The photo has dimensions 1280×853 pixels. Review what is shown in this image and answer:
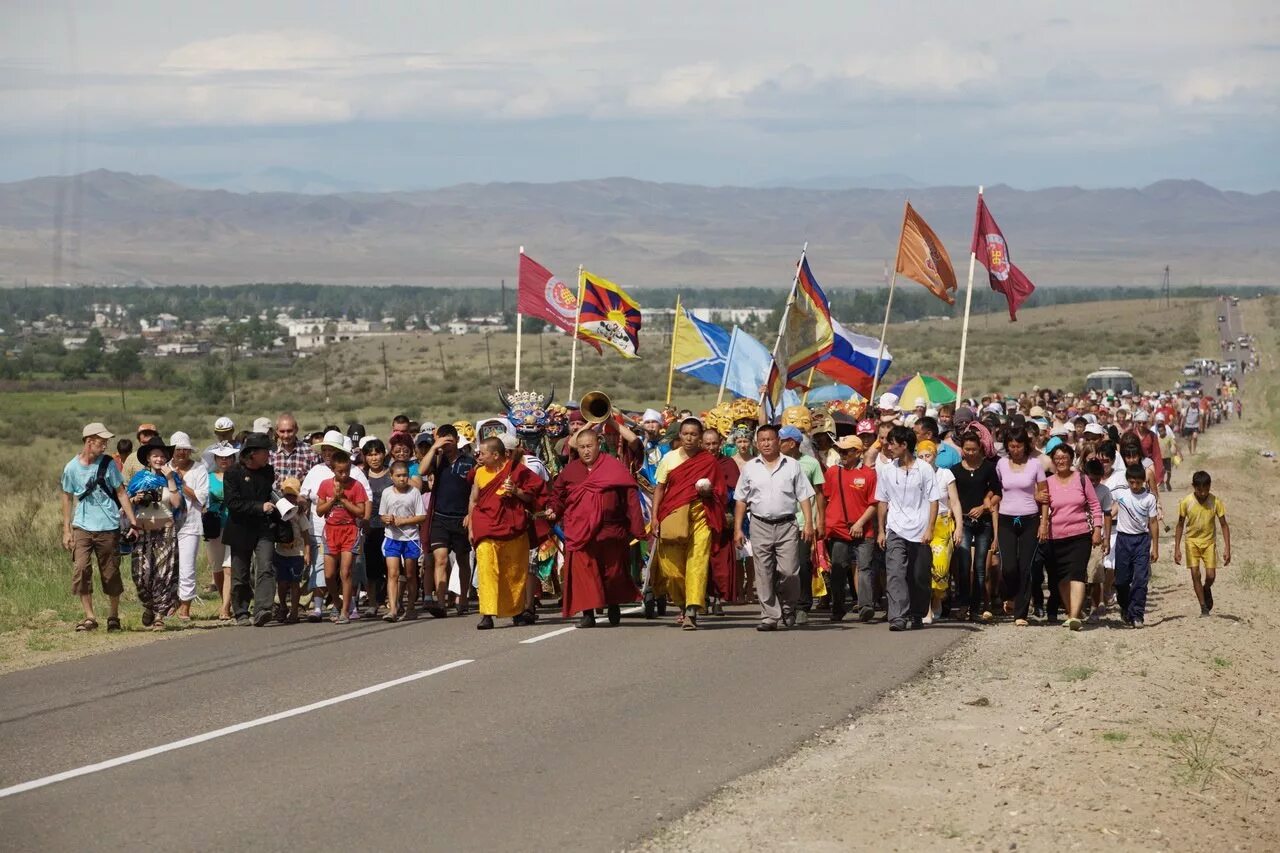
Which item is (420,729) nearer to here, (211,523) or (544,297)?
(211,523)

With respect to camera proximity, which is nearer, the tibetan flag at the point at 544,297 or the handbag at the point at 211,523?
the handbag at the point at 211,523

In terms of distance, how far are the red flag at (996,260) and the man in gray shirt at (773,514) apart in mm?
9748

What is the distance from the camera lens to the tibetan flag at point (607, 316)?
24.5 m

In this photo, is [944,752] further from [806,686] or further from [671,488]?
[671,488]

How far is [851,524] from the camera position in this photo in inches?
636

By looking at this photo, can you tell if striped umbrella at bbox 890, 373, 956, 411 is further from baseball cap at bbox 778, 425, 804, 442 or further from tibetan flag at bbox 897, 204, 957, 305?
baseball cap at bbox 778, 425, 804, 442

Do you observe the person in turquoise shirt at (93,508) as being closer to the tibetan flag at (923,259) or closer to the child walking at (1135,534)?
the child walking at (1135,534)

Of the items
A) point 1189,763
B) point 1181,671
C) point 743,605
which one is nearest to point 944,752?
point 1189,763

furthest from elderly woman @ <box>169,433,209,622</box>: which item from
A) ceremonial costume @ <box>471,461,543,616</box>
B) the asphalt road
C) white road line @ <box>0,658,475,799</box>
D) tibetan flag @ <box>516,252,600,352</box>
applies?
tibetan flag @ <box>516,252,600,352</box>

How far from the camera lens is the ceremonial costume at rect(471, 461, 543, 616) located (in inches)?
619

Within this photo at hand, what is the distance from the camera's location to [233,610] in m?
16.8

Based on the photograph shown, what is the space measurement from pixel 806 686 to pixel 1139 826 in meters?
3.81

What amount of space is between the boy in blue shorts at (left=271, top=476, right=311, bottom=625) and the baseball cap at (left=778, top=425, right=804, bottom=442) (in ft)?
13.7

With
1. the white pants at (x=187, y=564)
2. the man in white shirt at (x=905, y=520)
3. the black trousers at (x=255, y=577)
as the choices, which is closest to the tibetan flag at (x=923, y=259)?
the man in white shirt at (x=905, y=520)
